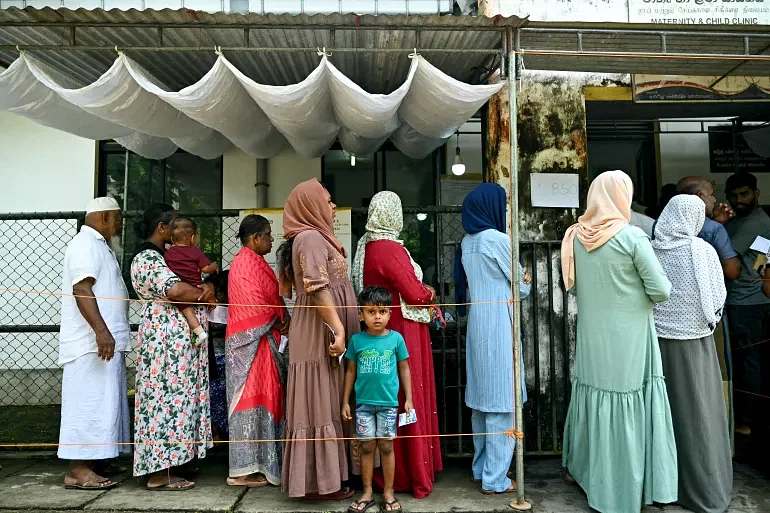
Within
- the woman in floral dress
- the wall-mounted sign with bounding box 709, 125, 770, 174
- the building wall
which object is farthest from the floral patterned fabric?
the wall-mounted sign with bounding box 709, 125, 770, 174

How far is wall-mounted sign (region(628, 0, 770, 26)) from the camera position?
5.04m

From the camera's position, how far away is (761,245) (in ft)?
14.5

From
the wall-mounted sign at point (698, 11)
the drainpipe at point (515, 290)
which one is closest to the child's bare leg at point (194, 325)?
the drainpipe at point (515, 290)

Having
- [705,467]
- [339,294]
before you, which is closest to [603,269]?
[705,467]

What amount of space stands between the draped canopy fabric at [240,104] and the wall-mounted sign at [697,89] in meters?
1.88

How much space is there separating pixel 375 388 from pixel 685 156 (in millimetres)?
5236

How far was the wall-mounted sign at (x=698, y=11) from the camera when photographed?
5.04m

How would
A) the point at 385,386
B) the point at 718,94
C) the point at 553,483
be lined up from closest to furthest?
1. the point at 385,386
2. the point at 553,483
3. the point at 718,94

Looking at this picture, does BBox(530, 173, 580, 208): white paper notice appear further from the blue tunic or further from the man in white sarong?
the man in white sarong

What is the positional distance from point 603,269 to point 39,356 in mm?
5535

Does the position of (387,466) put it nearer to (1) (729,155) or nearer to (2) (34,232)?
(2) (34,232)

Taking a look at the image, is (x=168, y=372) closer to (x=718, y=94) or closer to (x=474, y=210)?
(x=474, y=210)

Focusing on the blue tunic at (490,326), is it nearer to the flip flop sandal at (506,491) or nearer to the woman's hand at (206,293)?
the flip flop sandal at (506,491)

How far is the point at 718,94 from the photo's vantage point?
510 cm
